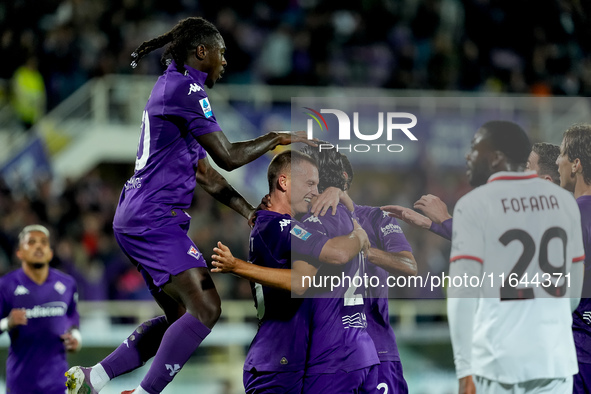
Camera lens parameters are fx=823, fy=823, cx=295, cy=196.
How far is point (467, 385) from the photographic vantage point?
4.01 metres

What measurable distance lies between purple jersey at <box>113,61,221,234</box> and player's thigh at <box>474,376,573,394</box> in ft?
6.23

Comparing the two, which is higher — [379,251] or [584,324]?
[379,251]

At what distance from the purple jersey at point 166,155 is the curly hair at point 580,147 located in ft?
7.00

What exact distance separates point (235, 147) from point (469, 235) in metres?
1.42

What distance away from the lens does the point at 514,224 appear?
4.15 meters

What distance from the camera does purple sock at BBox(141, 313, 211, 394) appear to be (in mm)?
4504

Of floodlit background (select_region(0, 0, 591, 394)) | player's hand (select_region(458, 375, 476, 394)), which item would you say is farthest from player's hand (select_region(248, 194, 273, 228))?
floodlit background (select_region(0, 0, 591, 394))

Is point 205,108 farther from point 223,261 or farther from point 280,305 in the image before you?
point 280,305

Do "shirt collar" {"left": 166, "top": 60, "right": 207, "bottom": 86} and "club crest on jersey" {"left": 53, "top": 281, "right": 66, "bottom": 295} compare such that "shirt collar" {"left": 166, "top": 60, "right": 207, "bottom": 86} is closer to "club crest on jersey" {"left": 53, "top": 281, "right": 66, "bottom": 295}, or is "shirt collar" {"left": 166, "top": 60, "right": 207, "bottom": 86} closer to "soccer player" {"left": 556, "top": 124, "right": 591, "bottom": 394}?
"soccer player" {"left": 556, "top": 124, "right": 591, "bottom": 394}

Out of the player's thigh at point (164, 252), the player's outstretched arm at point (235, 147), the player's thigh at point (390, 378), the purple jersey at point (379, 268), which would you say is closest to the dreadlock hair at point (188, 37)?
the player's outstretched arm at point (235, 147)

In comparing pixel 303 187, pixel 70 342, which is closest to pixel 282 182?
pixel 303 187

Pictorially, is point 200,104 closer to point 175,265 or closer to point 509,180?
point 175,265

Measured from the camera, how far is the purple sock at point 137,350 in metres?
4.85

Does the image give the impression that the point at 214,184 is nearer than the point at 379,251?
No
